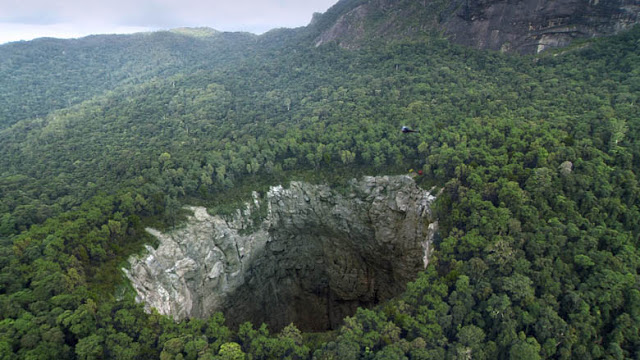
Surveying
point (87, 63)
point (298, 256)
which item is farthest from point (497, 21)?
point (87, 63)

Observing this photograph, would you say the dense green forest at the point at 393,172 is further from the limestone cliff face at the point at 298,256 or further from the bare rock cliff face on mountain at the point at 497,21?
the bare rock cliff face on mountain at the point at 497,21

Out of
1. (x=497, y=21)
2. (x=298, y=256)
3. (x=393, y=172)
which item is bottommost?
(x=298, y=256)

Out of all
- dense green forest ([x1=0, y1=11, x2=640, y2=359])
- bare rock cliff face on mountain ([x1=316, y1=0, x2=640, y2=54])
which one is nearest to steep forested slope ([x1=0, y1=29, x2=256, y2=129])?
dense green forest ([x1=0, y1=11, x2=640, y2=359])

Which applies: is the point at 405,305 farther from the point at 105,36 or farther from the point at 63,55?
the point at 105,36

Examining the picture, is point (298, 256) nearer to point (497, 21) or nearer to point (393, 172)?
point (393, 172)

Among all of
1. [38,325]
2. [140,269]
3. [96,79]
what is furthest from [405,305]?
[96,79]

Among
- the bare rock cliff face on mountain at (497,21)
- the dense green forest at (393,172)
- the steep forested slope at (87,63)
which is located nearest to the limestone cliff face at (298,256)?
the dense green forest at (393,172)
